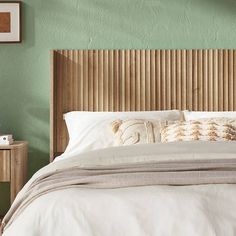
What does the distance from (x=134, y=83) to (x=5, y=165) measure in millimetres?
1233

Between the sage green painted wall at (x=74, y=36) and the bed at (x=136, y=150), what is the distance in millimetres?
131

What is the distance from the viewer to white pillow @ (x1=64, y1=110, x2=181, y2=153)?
3894 millimetres

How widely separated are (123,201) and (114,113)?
2191 millimetres

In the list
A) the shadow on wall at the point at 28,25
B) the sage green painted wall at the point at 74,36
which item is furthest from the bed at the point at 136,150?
the shadow on wall at the point at 28,25

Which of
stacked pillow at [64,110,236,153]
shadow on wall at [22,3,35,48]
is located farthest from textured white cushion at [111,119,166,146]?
shadow on wall at [22,3,35,48]

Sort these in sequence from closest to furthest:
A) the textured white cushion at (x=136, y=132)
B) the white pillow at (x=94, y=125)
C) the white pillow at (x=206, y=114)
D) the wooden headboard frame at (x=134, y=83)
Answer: the textured white cushion at (x=136, y=132)
the white pillow at (x=94, y=125)
the white pillow at (x=206, y=114)
the wooden headboard frame at (x=134, y=83)

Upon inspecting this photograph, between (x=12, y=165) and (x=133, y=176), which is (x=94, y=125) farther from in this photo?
(x=133, y=176)

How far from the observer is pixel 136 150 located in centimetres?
275

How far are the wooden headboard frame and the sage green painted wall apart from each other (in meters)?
0.13

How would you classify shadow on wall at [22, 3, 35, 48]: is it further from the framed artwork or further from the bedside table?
the bedside table

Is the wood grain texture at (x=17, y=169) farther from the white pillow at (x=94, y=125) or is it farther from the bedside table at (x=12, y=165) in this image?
the white pillow at (x=94, y=125)

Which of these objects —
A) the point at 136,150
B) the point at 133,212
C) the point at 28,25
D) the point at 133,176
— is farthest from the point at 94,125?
the point at 133,212

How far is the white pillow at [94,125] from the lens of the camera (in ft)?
12.8

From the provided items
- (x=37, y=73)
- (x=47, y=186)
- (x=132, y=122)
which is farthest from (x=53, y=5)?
(x=47, y=186)
